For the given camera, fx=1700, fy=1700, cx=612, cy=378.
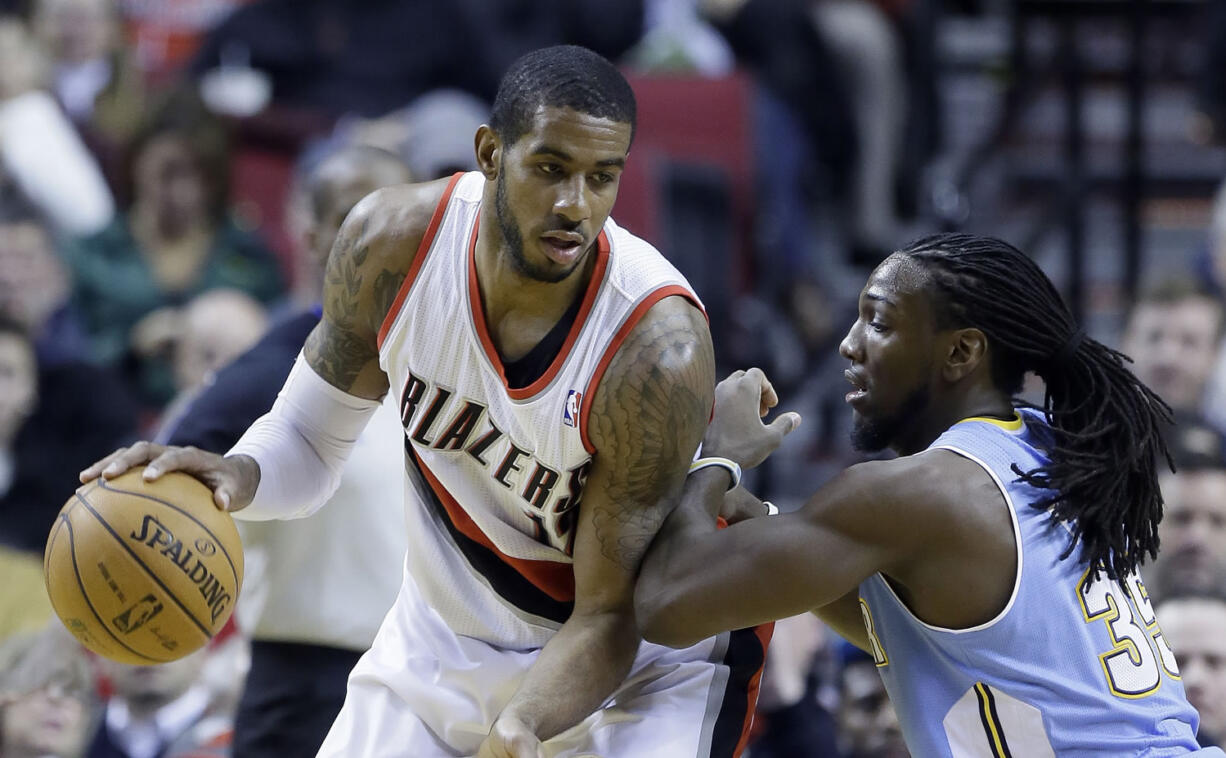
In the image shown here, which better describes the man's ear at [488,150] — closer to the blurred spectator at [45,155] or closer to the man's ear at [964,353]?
the man's ear at [964,353]

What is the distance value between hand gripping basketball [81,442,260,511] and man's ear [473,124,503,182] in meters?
0.87

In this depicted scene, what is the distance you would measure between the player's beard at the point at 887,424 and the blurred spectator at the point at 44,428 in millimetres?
3970

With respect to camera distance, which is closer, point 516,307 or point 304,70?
point 516,307

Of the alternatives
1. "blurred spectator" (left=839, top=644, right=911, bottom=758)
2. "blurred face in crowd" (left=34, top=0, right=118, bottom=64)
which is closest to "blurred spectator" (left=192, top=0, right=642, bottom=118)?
"blurred face in crowd" (left=34, top=0, right=118, bottom=64)

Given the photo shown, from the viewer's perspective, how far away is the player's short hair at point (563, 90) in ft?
10.7

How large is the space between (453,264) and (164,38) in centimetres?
648

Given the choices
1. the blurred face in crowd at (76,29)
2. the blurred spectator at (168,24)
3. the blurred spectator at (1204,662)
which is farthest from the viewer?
the blurred spectator at (168,24)

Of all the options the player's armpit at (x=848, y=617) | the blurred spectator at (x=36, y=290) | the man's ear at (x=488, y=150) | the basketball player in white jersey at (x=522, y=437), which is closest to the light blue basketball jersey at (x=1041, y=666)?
the player's armpit at (x=848, y=617)

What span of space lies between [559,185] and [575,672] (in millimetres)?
957

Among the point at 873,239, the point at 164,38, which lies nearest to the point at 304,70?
the point at 164,38

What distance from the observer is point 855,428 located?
141 inches

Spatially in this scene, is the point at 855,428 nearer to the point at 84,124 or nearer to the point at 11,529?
the point at 11,529

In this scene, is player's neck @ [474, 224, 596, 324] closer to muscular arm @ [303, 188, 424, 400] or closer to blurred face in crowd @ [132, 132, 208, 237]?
muscular arm @ [303, 188, 424, 400]

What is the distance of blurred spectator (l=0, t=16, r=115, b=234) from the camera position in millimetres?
7625
